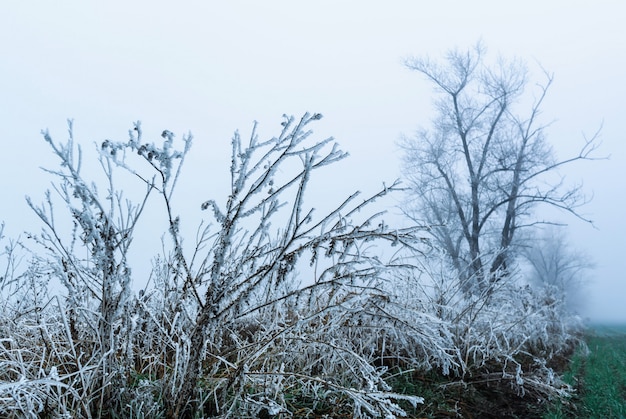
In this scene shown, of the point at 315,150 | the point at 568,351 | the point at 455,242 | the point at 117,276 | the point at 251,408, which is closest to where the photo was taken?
the point at 117,276

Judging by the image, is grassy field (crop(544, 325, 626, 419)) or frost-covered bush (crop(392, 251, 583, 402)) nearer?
grassy field (crop(544, 325, 626, 419))

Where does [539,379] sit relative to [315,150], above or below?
below

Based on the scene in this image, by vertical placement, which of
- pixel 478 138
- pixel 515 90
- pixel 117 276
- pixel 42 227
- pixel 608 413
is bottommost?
pixel 608 413

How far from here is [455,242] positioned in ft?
60.4

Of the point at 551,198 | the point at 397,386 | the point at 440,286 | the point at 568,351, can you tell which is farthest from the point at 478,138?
the point at 397,386

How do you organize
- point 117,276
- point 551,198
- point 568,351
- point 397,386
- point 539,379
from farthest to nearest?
point 551,198 < point 568,351 < point 539,379 < point 397,386 < point 117,276

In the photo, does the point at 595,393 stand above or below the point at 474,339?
below

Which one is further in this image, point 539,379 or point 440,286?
point 440,286

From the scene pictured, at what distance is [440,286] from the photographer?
15.5 feet

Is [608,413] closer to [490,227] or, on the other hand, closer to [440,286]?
[440,286]

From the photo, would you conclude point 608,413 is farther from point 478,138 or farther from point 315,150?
point 478,138

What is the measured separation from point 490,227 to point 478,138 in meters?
3.14

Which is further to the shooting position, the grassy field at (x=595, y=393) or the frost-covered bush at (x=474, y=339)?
the frost-covered bush at (x=474, y=339)

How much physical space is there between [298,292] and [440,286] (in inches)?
117
